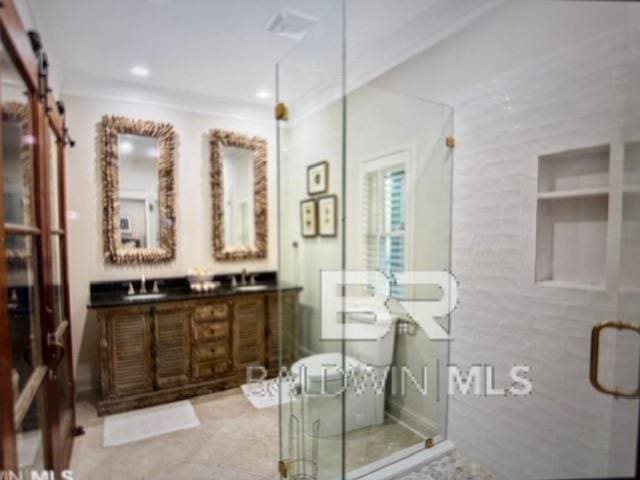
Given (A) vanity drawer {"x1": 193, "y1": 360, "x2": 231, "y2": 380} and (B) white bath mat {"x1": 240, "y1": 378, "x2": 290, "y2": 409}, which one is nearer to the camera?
(B) white bath mat {"x1": 240, "y1": 378, "x2": 290, "y2": 409}

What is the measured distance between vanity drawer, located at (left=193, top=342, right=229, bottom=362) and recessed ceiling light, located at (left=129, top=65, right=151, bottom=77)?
2.27 metres

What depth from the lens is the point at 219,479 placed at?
190 centimetres

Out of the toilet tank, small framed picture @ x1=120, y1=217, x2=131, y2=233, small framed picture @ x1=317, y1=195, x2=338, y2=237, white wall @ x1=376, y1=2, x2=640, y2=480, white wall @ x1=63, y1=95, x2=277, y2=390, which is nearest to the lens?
white wall @ x1=376, y1=2, x2=640, y2=480

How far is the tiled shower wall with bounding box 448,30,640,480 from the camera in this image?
138 cm

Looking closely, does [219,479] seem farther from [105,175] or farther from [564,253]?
[105,175]

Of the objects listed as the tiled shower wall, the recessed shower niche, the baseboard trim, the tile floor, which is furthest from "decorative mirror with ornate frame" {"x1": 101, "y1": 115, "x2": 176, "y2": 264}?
the recessed shower niche

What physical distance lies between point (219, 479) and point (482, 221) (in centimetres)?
203

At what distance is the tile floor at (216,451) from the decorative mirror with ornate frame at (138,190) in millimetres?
1327

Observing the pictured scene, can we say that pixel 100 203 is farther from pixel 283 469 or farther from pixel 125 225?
pixel 283 469

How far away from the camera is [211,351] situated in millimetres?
2902

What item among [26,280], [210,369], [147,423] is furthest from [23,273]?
[210,369]

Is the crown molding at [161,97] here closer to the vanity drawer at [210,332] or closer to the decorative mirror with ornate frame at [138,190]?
the decorative mirror with ornate frame at [138,190]

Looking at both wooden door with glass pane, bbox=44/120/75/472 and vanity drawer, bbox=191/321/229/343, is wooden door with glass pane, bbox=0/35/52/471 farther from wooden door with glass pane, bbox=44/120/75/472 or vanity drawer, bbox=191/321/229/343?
vanity drawer, bbox=191/321/229/343

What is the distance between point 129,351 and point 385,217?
7.17ft
